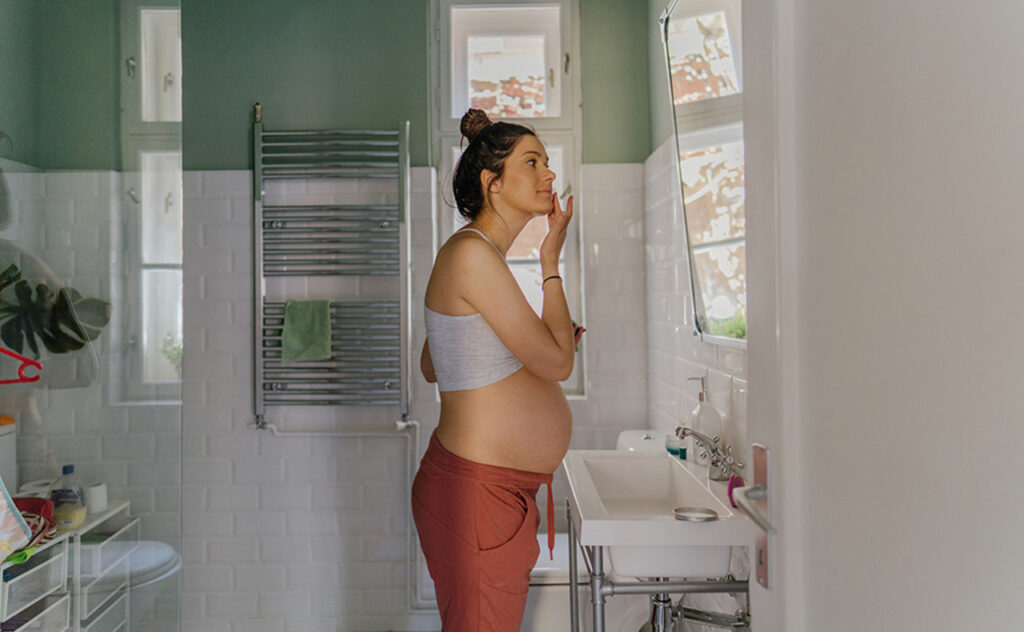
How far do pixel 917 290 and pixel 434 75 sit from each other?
2.80 metres

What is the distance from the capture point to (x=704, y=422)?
200 centimetres

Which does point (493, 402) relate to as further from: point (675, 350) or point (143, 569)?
point (675, 350)

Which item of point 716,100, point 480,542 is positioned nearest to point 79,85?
point 480,542

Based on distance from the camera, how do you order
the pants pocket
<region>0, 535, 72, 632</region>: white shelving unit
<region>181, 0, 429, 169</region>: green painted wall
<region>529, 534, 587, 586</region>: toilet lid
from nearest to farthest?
<region>0, 535, 72, 632</region>: white shelving unit → the pants pocket → <region>529, 534, 587, 586</region>: toilet lid → <region>181, 0, 429, 169</region>: green painted wall

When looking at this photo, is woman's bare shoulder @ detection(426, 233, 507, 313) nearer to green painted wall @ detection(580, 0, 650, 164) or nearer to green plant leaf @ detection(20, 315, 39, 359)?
green plant leaf @ detection(20, 315, 39, 359)

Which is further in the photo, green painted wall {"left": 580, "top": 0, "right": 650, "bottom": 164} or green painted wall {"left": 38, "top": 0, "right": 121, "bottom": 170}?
green painted wall {"left": 580, "top": 0, "right": 650, "bottom": 164}

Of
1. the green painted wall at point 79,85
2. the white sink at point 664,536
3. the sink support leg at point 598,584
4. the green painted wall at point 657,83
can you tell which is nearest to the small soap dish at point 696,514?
the white sink at point 664,536

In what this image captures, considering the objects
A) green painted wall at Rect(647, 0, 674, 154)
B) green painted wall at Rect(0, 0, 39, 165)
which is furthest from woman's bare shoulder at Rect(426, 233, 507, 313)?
green painted wall at Rect(647, 0, 674, 154)

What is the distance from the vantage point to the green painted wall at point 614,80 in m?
3.15

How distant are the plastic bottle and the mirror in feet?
4.39

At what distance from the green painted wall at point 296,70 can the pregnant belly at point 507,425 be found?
1591mm

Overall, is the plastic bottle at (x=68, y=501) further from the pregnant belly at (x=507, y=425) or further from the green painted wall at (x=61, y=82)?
the pregnant belly at (x=507, y=425)

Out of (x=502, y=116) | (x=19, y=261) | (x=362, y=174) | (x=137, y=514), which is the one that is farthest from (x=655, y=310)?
(x=19, y=261)

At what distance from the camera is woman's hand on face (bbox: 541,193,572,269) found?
6.09 ft
